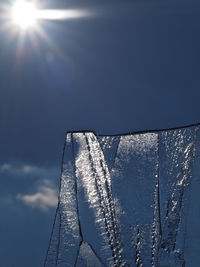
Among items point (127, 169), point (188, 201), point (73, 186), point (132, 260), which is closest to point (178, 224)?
point (188, 201)

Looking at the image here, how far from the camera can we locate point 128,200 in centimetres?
2114

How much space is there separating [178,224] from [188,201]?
3.85 feet

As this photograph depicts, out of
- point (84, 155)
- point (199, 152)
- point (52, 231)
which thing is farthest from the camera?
point (84, 155)

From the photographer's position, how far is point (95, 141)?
2388 cm

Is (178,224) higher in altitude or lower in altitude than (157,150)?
lower

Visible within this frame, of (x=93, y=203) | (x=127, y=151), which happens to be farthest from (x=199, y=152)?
(x=93, y=203)

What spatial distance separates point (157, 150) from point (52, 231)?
7109mm

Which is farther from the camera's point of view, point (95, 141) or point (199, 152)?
point (95, 141)

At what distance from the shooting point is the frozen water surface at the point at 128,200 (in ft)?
62.6

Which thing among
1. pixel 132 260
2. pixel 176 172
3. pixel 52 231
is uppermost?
pixel 176 172

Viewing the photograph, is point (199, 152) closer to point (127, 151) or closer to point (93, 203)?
point (127, 151)

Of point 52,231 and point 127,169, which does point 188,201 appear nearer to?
point 127,169

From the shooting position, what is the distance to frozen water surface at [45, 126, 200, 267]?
19.1 m

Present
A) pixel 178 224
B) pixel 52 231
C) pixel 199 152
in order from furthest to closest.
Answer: pixel 52 231 < pixel 199 152 < pixel 178 224
